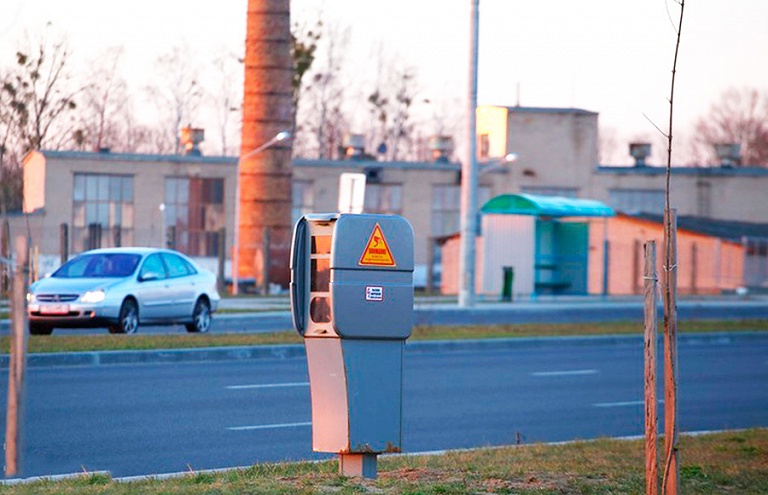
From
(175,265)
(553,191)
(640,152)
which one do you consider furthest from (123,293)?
(640,152)

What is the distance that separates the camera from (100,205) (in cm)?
5256

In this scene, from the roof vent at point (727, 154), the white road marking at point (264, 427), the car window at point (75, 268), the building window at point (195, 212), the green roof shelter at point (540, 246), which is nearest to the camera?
the white road marking at point (264, 427)

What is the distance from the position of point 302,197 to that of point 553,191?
440 inches

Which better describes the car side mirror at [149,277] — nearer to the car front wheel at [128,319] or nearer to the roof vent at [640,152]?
the car front wheel at [128,319]

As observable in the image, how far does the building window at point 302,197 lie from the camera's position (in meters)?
55.6

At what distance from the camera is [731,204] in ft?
Result: 208

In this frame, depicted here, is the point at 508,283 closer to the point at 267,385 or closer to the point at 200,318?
the point at 200,318

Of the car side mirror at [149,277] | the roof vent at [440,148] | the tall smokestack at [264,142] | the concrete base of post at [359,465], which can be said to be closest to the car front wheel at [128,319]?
the car side mirror at [149,277]

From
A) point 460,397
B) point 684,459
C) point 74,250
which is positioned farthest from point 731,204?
point 684,459

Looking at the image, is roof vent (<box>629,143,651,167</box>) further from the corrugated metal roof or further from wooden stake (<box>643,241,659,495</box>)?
wooden stake (<box>643,241,659,495</box>)

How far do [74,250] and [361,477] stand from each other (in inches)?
1809

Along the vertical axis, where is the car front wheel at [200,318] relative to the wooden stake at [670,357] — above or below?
below

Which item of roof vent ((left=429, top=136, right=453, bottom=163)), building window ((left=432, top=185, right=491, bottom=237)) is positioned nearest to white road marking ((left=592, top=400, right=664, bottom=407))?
building window ((left=432, top=185, right=491, bottom=237))

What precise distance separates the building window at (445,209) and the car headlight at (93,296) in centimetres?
3652
